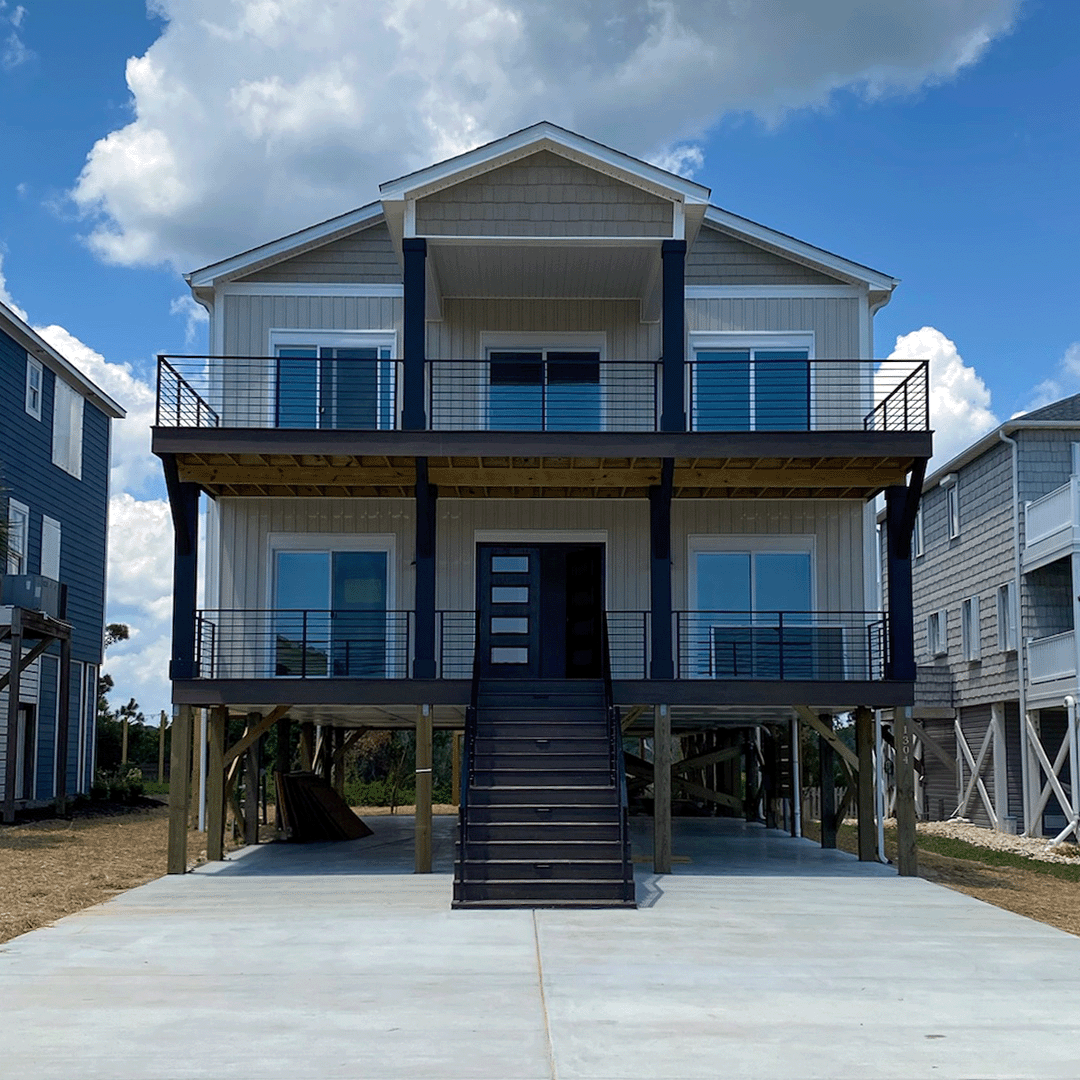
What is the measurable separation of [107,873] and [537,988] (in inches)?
391

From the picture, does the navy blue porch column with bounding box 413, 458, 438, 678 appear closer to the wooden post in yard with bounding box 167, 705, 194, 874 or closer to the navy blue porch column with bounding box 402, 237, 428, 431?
the navy blue porch column with bounding box 402, 237, 428, 431

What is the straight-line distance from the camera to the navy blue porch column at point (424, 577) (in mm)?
18219

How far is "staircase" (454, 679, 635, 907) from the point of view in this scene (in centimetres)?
1446

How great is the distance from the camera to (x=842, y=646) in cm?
2036

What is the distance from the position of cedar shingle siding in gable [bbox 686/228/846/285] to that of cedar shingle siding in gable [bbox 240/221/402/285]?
14.8 ft

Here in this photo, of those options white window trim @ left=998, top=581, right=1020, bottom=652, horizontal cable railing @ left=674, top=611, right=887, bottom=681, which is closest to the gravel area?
white window trim @ left=998, top=581, right=1020, bottom=652

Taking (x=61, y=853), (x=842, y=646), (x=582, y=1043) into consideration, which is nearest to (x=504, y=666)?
(x=842, y=646)

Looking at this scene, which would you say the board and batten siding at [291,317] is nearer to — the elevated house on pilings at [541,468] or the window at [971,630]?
the elevated house on pilings at [541,468]

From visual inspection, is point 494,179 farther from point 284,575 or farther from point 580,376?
point 284,575

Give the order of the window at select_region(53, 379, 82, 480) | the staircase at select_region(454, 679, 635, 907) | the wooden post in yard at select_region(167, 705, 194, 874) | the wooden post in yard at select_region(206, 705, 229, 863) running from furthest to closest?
the window at select_region(53, 379, 82, 480)
the wooden post in yard at select_region(206, 705, 229, 863)
the wooden post in yard at select_region(167, 705, 194, 874)
the staircase at select_region(454, 679, 635, 907)

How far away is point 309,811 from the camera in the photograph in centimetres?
2250

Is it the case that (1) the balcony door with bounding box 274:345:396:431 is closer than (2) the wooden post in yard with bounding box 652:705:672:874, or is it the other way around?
(2) the wooden post in yard with bounding box 652:705:672:874

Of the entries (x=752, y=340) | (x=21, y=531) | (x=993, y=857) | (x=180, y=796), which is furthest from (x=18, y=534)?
(x=993, y=857)

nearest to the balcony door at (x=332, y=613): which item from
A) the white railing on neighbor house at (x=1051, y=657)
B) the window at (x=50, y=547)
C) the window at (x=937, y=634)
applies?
the window at (x=50, y=547)
